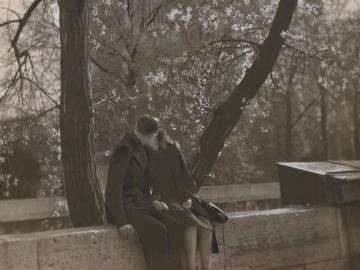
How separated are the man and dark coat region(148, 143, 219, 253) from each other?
114 mm

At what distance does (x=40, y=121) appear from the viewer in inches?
602

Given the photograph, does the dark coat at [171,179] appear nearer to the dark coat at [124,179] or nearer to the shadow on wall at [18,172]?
the dark coat at [124,179]

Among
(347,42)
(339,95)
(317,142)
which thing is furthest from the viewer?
(317,142)

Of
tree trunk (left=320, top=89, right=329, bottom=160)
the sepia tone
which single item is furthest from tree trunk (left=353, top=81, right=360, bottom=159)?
tree trunk (left=320, top=89, right=329, bottom=160)

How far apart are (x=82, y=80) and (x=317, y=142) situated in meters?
21.1

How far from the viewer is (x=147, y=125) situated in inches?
213

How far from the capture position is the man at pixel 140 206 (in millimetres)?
5230

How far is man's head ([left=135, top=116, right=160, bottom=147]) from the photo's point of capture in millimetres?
5391

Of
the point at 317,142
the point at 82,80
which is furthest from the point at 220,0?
the point at 317,142

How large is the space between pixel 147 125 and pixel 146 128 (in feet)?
0.10

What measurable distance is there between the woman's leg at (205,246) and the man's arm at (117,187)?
702mm

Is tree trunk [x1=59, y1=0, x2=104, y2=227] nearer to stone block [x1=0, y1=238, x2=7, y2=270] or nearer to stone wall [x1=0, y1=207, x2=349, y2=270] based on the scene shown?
stone wall [x1=0, y1=207, x2=349, y2=270]

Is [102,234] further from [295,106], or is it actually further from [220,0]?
[295,106]

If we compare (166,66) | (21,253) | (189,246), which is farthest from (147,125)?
(166,66)
